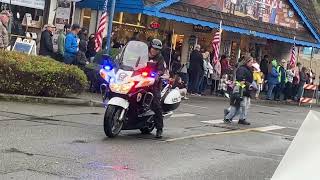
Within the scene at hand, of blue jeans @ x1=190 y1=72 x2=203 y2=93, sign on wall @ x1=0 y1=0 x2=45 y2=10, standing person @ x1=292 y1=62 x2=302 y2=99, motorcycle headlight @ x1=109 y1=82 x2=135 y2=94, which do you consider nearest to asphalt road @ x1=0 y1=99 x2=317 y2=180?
motorcycle headlight @ x1=109 y1=82 x2=135 y2=94

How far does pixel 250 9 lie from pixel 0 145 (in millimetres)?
21325

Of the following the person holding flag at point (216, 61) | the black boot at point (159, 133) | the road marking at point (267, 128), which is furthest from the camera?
the person holding flag at point (216, 61)

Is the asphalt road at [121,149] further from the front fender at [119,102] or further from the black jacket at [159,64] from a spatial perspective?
the black jacket at [159,64]

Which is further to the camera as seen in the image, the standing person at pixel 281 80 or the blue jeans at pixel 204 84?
the standing person at pixel 281 80

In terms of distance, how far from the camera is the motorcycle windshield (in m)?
9.74

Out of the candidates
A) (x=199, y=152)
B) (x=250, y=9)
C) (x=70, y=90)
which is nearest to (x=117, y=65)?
(x=199, y=152)

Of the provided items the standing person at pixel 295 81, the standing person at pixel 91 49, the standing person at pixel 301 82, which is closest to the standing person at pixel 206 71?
the standing person at pixel 91 49

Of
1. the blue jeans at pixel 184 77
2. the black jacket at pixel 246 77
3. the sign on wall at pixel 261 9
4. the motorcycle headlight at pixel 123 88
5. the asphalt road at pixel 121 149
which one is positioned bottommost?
the asphalt road at pixel 121 149

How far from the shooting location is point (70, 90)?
14336 mm

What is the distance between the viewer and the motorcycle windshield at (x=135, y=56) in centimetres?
974

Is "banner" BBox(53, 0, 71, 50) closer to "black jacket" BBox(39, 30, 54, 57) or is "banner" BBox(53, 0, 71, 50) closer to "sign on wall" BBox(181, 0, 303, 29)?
"black jacket" BBox(39, 30, 54, 57)

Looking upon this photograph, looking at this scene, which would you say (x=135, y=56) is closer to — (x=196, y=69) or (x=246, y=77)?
(x=246, y=77)

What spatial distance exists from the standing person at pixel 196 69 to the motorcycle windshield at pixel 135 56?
11.6 metres

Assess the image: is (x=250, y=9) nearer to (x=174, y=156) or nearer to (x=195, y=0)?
(x=195, y=0)
